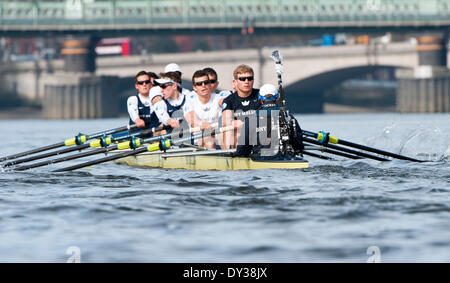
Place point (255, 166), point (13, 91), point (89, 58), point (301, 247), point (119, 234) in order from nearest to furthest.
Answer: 1. point (301, 247)
2. point (119, 234)
3. point (255, 166)
4. point (89, 58)
5. point (13, 91)

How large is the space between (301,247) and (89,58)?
66.8m

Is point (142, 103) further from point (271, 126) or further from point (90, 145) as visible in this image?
point (271, 126)

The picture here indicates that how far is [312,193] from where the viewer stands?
486 inches

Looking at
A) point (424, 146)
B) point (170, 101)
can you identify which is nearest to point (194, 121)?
point (170, 101)

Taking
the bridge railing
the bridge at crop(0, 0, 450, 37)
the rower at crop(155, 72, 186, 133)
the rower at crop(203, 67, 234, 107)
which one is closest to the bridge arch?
the bridge railing

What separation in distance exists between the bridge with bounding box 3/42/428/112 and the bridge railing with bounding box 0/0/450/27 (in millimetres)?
3773

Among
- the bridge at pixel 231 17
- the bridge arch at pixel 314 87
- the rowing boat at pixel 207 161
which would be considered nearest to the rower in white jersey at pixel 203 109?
the rowing boat at pixel 207 161

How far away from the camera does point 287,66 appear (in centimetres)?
7450

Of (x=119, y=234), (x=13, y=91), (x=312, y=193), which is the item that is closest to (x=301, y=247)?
(x=119, y=234)

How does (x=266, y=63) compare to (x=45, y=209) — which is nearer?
(x=45, y=209)
